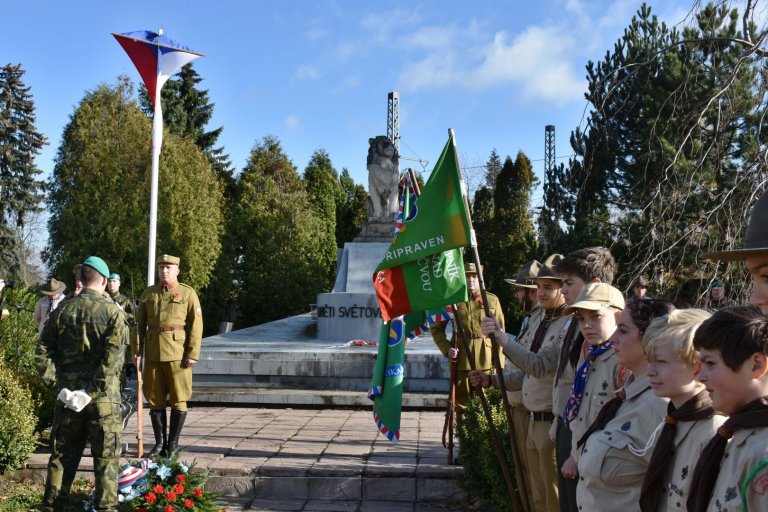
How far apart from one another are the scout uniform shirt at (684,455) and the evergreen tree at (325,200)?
37.1 m

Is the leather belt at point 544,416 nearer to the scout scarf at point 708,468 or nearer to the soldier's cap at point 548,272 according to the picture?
the soldier's cap at point 548,272

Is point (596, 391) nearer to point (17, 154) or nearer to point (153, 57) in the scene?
point (153, 57)

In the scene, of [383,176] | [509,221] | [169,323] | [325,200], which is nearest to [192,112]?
[325,200]

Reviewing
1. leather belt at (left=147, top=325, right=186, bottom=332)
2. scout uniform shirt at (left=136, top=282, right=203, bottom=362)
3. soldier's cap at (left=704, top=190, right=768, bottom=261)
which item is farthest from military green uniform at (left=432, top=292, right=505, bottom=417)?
soldier's cap at (left=704, top=190, right=768, bottom=261)

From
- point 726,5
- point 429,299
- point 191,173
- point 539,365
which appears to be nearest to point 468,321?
point 429,299

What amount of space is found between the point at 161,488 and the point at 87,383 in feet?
2.84

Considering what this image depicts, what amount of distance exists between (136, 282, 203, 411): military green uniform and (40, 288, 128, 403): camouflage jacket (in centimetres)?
212

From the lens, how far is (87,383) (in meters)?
5.40

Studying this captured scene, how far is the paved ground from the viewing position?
671 cm

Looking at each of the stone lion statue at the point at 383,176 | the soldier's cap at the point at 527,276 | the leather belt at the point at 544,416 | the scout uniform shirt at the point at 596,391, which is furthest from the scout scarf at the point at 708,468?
the stone lion statue at the point at 383,176

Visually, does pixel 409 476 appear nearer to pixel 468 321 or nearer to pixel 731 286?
pixel 468 321

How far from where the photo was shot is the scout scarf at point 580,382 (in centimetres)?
382

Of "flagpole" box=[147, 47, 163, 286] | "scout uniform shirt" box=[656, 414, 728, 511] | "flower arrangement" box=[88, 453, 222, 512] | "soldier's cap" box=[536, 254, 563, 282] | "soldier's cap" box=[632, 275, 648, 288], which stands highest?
"flagpole" box=[147, 47, 163, 286]

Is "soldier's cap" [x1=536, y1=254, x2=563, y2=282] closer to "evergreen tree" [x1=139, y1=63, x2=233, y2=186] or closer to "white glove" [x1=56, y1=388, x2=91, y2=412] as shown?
"white glove" [x1=56, y1=388, x2=91, y2=412]
